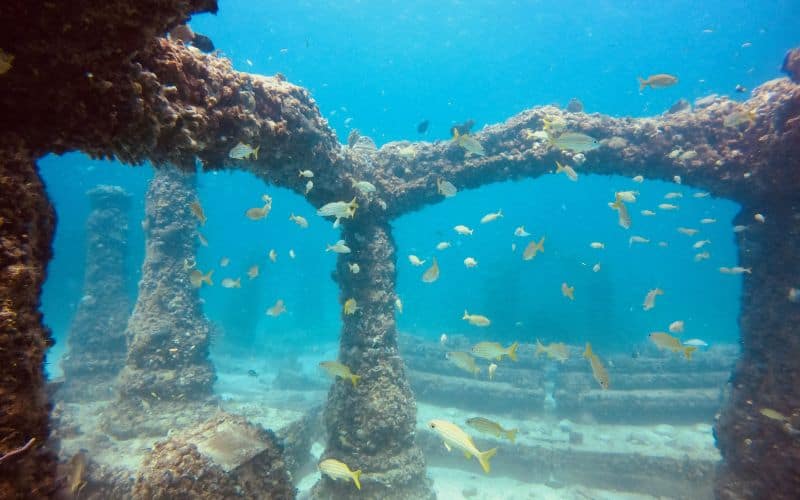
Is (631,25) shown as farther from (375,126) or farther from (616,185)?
(616,185)

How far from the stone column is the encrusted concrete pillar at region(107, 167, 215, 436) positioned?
5518 mm

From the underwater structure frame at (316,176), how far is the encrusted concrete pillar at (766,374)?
0.10 ft

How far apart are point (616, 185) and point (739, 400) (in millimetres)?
105673

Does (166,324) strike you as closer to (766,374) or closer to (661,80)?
(661,80)

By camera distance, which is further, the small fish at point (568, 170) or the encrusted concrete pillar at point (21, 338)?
the small fish at point (568, 170)

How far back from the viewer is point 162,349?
11.5 meters

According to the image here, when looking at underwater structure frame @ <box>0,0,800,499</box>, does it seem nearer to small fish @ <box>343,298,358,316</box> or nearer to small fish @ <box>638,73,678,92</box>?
small fish @ <box>343,298,358,316</box>

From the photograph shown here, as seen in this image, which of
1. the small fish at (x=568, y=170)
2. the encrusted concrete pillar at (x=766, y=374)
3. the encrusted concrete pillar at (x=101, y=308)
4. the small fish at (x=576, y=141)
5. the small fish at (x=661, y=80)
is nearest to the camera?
the encrusted concrete pillar at (x=766, y=374)

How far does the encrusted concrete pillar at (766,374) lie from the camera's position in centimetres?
697

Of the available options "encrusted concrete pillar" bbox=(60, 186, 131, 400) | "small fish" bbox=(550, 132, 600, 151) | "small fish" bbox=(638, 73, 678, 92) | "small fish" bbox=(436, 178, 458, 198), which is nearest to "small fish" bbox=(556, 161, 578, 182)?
"small fish" bbox=(550, 132, 600, 151)

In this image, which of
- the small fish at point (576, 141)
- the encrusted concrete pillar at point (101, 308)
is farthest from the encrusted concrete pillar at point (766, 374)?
the encrusted concrete pillar at point (101, 308)

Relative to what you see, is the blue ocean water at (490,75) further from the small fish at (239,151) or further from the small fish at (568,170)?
the small fish at (568,170)

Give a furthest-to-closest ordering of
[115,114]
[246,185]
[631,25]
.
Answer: [246,185], [631,25], [115,114]

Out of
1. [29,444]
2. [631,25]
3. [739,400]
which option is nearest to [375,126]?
[631,25]
